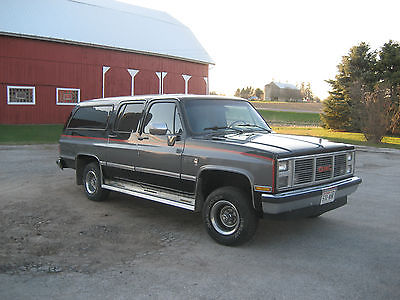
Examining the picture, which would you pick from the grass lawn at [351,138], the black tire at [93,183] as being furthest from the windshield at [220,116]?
the grass lawn at [351,138]

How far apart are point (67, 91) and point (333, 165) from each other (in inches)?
975

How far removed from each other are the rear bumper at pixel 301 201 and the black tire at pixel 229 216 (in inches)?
11.4

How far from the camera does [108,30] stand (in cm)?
3083

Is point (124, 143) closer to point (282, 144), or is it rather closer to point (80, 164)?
point (80, 164)

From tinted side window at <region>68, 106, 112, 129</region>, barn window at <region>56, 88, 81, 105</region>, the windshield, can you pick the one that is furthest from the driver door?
barn window at <region>56, 88, 81, 105</region>

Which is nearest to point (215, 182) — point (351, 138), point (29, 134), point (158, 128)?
point (158, 128)

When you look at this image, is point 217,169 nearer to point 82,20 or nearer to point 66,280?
point 66,280

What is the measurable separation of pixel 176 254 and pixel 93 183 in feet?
11.4

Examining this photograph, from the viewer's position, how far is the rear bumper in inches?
202

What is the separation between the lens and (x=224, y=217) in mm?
5684

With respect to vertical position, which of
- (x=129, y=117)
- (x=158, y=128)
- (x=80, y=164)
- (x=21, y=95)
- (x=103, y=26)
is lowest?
(x=80, y=164)

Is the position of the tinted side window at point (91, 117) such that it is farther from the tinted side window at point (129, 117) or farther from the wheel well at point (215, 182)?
the wheel well at point (215, 182)

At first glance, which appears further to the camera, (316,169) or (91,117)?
(91,117)

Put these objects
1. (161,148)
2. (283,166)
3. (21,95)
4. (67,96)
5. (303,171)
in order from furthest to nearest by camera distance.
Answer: (67,96), (21,95), (161,148), (303,171), (283,166)
